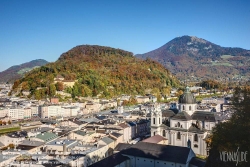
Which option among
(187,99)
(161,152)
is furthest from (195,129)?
Answer: (161,152)

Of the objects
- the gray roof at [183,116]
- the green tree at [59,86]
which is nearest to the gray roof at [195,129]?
the gray roof at [183,116]

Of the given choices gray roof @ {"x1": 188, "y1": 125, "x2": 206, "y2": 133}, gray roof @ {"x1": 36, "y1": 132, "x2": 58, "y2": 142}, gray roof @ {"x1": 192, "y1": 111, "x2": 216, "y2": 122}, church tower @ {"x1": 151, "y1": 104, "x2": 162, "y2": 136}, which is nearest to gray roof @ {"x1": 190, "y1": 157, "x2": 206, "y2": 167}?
gray roof @ {"x1": 188, "y1": 125, "x2": 206, "y2": 133}

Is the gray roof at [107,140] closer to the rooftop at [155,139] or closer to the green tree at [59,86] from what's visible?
the rooftop at [155,139]

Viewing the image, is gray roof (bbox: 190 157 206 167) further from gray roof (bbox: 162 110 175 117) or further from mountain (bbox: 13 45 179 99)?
mountain (bbox: 13 45 179 99)

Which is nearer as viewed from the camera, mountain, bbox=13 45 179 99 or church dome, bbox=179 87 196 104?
church dome, bbox=179 87 196 104

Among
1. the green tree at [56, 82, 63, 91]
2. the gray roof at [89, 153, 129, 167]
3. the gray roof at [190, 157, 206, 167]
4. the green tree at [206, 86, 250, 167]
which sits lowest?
the gray roof at [190, 157, 206, 167]

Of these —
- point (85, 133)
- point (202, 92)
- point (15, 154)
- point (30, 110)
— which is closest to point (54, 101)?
point (30, 110)
